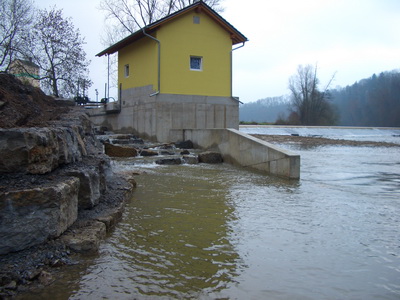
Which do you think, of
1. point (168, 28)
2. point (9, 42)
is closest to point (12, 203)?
point (168, 28)

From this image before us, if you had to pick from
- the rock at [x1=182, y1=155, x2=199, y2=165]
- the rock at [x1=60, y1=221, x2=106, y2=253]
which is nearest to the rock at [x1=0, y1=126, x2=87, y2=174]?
the rock at [x1=60, y1=221, x2=106, y2=253]

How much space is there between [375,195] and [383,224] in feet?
7.53

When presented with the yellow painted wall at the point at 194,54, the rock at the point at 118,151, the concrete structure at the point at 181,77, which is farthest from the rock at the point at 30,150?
the yellow painted wall at the point at 194,54

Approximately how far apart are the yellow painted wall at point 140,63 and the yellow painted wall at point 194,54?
509 mm

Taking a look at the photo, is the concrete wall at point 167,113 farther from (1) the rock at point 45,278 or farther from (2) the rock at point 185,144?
(1) the rock at point 45,278

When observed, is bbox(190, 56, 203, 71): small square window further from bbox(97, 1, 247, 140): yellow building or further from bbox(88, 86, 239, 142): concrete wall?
bbox(88, 86, 239, 142): concrete wall

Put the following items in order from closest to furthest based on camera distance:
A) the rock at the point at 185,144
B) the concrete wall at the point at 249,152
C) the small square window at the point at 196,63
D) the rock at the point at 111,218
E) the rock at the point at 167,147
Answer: the rock at the point at 111,218 < the concrete wall at the point at 249,152 < the rock at the point at 167,147 < the rock at the point at 185,144 < the small square window at the point at 196,63

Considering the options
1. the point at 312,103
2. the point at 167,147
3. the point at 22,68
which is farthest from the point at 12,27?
the point at 312,103

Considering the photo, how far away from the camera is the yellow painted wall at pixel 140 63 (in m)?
16.6

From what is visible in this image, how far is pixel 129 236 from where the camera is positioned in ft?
12.9

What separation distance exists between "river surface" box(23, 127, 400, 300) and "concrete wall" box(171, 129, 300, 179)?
1.99 metres

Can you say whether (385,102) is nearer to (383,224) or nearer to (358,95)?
(358,95)

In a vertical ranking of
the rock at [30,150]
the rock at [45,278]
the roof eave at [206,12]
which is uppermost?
the roof eave at [206,12]

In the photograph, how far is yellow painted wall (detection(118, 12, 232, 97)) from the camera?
54.1 feet
